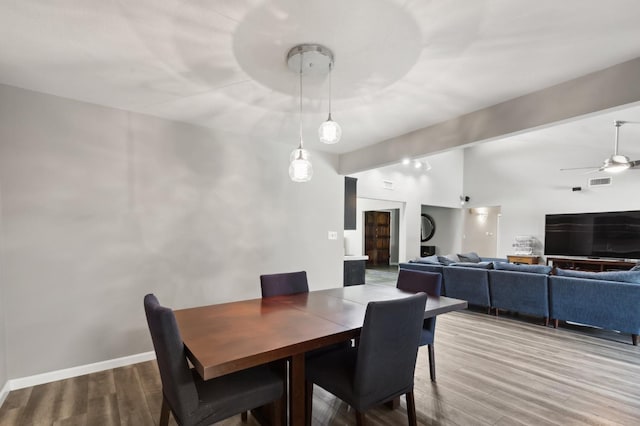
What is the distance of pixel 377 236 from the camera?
1143 centimetres

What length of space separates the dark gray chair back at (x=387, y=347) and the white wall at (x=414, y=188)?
537 centimetres

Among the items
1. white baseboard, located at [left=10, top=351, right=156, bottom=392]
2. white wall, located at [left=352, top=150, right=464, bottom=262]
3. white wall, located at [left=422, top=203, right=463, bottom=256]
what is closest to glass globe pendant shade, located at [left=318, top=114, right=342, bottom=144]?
white baseboard, located at [left=10, top=351, right=156, bottom=392]

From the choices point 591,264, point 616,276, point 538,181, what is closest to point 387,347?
point 616,276

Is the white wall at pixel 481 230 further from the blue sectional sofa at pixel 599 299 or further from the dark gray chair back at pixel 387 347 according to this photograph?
the dark gray chair back at pixel 387 347

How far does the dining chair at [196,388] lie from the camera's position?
1430 mm

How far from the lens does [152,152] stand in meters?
3.10

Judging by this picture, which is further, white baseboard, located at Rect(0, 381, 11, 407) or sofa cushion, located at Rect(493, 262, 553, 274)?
sofa cushion, located at Rect(493, 262, 553, 274)

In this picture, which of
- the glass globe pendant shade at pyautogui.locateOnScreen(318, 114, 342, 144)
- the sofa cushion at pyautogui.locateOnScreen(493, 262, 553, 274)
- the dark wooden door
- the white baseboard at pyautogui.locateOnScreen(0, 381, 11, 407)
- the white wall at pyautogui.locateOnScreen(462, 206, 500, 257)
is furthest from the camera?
the dark wooden door

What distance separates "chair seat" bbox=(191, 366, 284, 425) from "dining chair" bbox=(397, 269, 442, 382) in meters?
1.29

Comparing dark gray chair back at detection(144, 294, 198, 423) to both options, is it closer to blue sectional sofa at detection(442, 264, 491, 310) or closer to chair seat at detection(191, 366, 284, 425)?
chair seat at detection(191, 366, 284, 425)

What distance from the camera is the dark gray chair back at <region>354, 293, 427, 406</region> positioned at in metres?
1.58

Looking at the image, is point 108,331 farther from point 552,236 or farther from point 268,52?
point 552,236

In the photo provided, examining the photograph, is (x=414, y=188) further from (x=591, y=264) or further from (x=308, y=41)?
(x=308, y=41)

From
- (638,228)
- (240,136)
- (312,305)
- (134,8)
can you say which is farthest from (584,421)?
(638,228)
